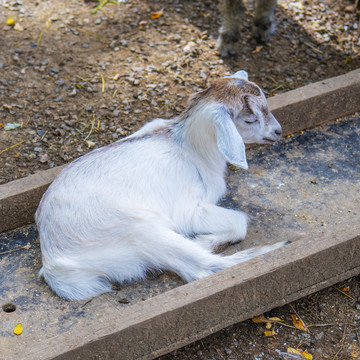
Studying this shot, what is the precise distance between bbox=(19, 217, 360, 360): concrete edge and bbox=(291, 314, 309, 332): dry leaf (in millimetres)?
199

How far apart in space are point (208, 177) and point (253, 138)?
40 centimetres

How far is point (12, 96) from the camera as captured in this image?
5.89 m

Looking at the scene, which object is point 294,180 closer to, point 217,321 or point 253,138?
point 253,138

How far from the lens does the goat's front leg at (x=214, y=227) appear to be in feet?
13.4

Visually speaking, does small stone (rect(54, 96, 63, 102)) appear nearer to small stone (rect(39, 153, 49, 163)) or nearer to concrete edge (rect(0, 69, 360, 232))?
small stone (rect(39, 153, 49, 163))

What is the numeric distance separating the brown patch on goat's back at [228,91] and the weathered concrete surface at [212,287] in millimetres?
947

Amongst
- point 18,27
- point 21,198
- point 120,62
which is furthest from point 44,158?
point 18,27

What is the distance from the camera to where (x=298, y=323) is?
3.97 metres

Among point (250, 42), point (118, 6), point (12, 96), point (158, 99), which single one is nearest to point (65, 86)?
point (12, 96)

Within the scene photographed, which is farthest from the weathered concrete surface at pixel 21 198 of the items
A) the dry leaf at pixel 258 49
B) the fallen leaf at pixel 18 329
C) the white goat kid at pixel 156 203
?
the dry leaf at pixel 258 49

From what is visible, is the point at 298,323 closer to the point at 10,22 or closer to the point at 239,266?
the point at 239,266

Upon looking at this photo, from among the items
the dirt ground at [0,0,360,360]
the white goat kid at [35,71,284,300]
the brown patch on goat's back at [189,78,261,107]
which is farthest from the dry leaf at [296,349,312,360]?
the dirt ground at [0,0,360,360]

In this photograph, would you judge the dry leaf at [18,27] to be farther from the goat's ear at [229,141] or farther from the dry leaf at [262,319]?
the dry leaf at [262,319]

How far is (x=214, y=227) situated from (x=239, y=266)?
1.62 ft
